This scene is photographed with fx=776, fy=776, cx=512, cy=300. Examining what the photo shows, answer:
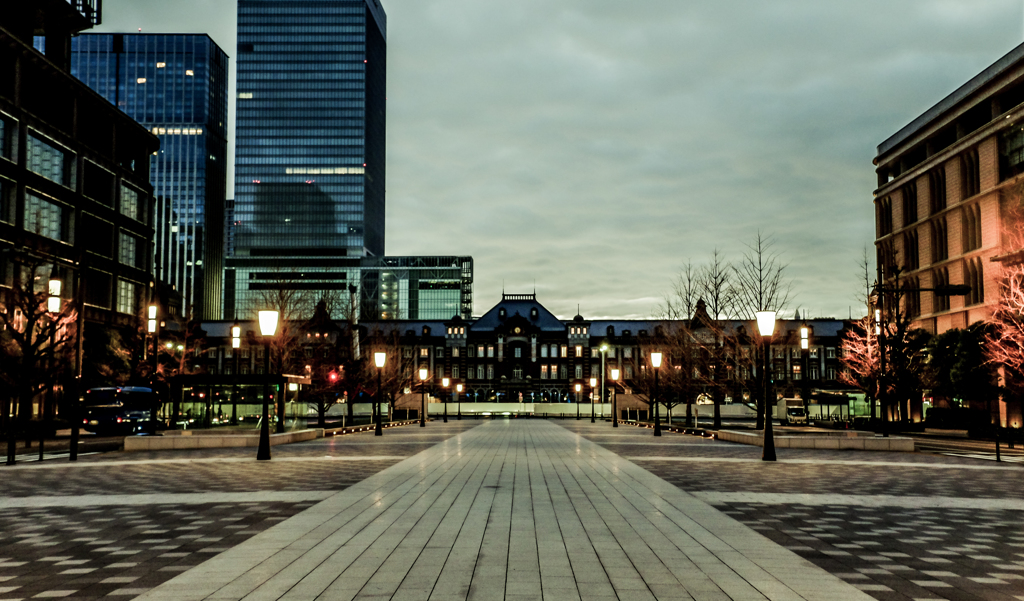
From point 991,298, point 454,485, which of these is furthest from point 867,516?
point 991,298

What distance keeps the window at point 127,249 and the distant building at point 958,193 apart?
65.6 m

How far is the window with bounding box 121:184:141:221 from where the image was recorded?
240 feet

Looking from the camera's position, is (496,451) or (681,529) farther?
(496,451)

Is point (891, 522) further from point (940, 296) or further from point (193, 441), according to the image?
point (940, 296)

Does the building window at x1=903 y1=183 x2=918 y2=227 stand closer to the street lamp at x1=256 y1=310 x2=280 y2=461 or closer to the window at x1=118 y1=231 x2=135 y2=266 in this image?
the street lamp at x1=256 y1=310 x2=280 y2=461

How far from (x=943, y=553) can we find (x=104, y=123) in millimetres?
76121

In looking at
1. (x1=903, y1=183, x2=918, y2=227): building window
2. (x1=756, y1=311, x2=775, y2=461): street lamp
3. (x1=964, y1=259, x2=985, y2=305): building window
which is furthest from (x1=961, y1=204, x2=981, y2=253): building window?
(x1=756, y1=311, x2=775, y2=461): street lamp

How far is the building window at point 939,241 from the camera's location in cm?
6925

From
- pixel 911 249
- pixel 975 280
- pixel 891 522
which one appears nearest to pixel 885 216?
pixel 911 249

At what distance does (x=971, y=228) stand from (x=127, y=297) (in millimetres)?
75410

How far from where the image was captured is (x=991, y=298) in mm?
59250

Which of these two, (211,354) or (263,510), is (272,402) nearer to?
(263,510)

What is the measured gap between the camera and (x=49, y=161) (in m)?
60.7

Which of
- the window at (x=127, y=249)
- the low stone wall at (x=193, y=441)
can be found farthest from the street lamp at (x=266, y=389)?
the window at (x=127, y=249)
